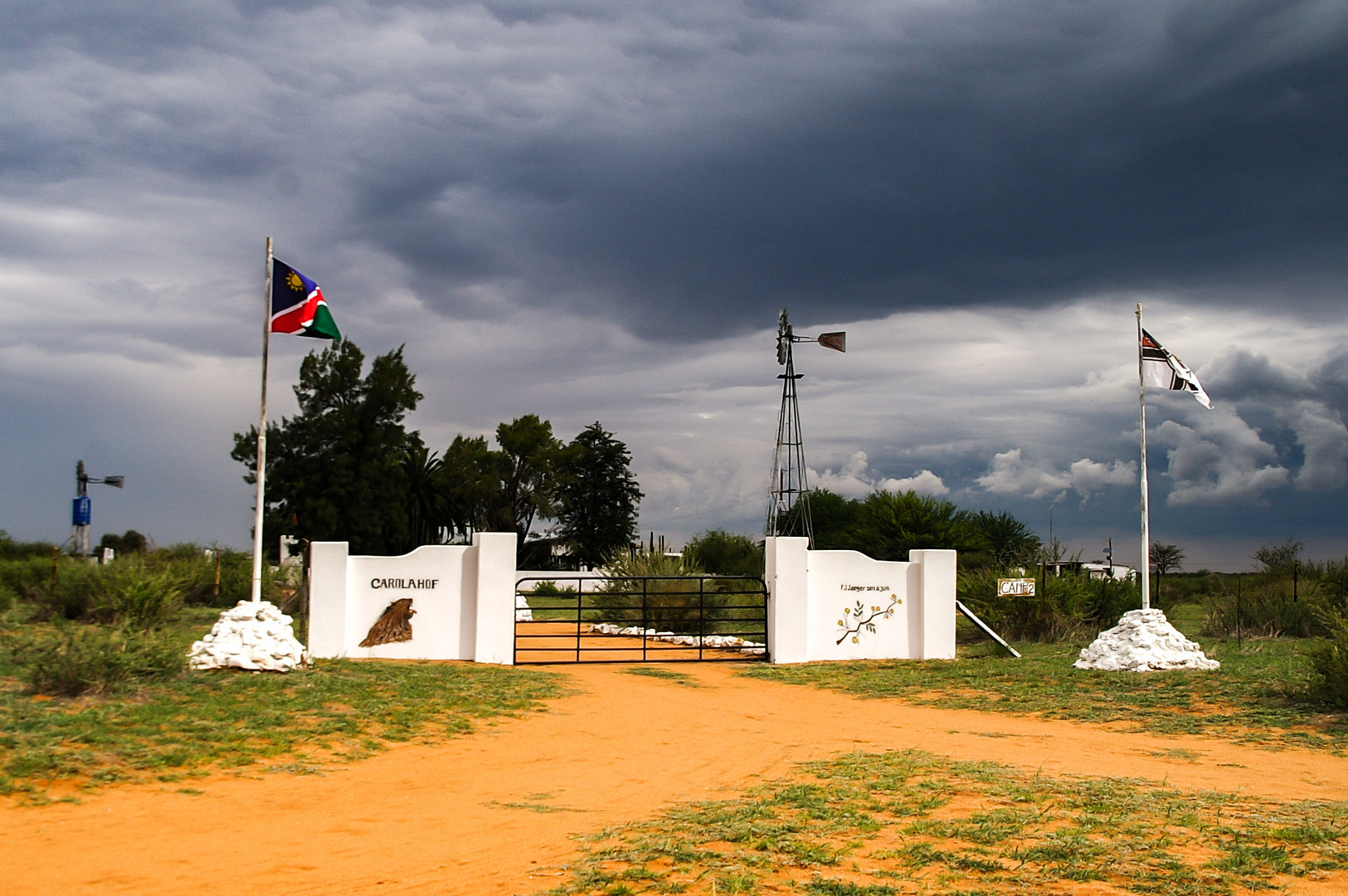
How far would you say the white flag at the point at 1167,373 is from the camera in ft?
52.6

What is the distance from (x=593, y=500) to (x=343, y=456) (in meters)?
19.6

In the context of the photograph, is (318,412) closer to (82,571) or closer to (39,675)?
(82,571)

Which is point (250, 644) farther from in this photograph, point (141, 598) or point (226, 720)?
point (226, 720)

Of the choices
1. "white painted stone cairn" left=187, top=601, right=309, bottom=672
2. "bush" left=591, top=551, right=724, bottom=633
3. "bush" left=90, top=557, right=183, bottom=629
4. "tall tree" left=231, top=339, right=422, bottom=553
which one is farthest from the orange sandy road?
"tall tree" left=231, top=339, right=422, bottom=553

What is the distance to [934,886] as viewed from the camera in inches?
206

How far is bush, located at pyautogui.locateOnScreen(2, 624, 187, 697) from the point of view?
10125 millimetres

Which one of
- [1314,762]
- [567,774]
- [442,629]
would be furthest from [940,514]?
[567,774]

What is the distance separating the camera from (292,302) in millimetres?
14195

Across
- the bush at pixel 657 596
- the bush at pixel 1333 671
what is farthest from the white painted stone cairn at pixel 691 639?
the bush at pixel 1333 671

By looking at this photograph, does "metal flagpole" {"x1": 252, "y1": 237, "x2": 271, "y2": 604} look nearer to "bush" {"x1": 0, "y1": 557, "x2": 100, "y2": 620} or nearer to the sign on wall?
"bush" {"x1": 0, "y1": 557, "x2": 100, "y2": 620}

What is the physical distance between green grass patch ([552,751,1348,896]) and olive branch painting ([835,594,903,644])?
10280 mm

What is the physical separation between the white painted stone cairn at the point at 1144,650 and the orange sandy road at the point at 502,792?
4277 mm

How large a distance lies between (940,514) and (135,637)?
94.9ft

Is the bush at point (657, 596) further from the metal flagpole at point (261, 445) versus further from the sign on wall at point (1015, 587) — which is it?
the metal flagpole at point (261, 445)
